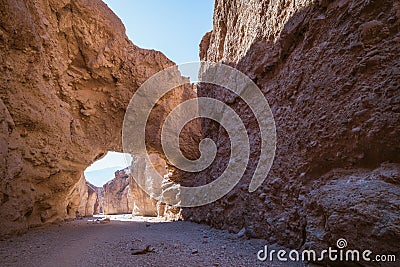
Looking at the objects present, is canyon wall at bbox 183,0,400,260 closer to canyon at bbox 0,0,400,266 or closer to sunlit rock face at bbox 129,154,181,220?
canyon at bbox 0,0,400,266

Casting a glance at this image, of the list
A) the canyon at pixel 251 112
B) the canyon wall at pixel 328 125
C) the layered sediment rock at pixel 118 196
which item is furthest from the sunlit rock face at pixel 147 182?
the canyon wall at pixel 328 125

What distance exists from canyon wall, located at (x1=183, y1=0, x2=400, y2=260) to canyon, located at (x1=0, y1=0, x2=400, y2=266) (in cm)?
1

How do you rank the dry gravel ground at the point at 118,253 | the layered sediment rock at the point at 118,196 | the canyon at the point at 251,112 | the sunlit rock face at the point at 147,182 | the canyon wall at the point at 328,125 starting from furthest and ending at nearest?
the layered sediment rock at the point at 118,196
the sunlit rock face at the point at 147,182
the dry gravel ground at the point at 118,253
the canyon at the point at 251,112
the canyon wall at the point at 328,125

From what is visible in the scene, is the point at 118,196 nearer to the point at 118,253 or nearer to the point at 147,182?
the point at 147,182

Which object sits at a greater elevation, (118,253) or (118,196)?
(118,253)

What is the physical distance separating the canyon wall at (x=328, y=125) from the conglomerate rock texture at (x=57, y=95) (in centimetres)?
454

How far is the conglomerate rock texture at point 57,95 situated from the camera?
4066 mm

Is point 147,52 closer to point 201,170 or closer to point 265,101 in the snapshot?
point 201,170

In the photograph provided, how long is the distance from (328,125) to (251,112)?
1.92m

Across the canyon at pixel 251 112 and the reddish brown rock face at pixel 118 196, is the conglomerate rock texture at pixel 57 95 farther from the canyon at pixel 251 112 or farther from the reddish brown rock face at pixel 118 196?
the reddish brown rock face at pixel 118 196

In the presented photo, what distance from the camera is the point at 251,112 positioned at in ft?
14.6

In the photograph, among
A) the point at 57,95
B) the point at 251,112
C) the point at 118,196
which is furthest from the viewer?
the point at 118,196

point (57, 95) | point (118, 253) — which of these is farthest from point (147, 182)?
point (118, 253)

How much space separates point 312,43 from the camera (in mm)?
3061
